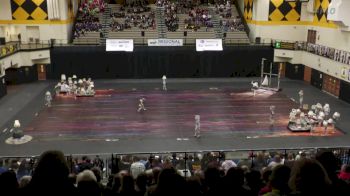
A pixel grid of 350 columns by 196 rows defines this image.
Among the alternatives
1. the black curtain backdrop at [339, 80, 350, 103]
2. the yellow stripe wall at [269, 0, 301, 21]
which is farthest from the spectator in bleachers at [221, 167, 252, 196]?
the yellow stripe wall at [269, 0, 301, 21]

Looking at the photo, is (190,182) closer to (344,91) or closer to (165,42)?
(344,91)

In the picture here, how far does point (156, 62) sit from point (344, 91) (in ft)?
66.1

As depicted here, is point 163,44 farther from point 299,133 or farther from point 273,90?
point 299,133

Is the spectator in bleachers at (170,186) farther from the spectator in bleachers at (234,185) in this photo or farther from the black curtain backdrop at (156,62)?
the black curtain backdrop at (156,62)

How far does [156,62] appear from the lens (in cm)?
4503

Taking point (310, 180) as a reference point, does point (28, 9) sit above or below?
above

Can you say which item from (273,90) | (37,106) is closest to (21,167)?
(37,106)

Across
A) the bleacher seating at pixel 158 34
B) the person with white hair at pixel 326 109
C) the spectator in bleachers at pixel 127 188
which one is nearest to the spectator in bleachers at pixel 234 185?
the spectator in bleachers at pixel 127 188

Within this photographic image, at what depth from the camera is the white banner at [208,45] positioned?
44250 millimetres

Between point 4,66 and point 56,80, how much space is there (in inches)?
318

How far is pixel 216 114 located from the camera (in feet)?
101

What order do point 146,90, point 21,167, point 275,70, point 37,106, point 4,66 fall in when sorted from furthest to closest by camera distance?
point 275,70
point 146,90
point 4,66
point 37,106
point 21,167

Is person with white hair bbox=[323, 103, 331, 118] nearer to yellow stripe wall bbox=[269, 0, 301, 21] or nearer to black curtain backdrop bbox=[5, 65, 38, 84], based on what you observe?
yellow stripe wall bbox=[269, 0, 301, 21]

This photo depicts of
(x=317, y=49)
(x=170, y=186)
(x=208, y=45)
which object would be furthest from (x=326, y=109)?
(x=170, y=186)
